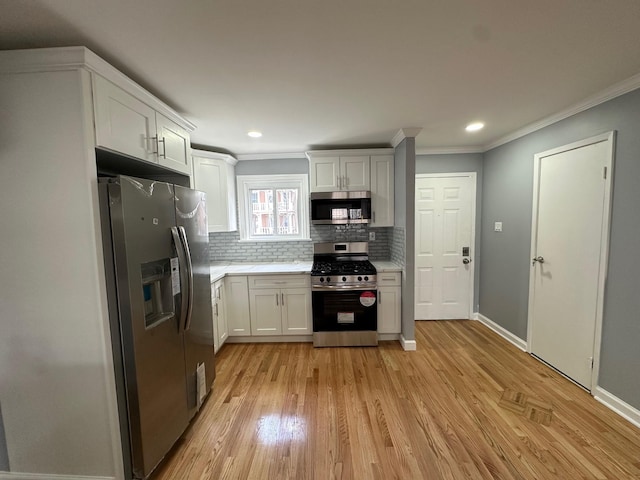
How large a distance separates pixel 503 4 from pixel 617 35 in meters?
0.76

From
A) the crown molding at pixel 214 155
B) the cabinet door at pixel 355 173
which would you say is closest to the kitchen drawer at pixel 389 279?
the cabinet door at pixel 355 173

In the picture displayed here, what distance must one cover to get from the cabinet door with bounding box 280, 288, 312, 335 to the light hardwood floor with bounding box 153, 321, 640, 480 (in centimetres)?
37

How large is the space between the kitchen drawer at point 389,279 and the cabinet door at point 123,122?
2421 millimetres

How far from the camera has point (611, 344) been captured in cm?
195

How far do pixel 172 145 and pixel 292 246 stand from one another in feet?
6.62

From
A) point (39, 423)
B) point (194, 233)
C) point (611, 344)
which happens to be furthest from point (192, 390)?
point (611, 344)

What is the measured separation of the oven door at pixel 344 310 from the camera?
2920 millimetres

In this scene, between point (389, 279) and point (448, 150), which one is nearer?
point (389, 279)

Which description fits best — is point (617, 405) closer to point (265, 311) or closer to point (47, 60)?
point (265, 311)

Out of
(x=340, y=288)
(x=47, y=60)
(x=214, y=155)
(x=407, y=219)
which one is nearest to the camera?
(x=47, y=60)

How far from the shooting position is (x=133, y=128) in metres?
1.51

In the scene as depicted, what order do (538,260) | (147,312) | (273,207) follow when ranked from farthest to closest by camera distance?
(273,207), (538,260), (147,312)

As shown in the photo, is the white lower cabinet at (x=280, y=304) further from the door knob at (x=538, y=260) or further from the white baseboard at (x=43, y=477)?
the door knob at (x=538, y=260)

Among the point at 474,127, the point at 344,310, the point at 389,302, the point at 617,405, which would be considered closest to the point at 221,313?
the point at 344,310
